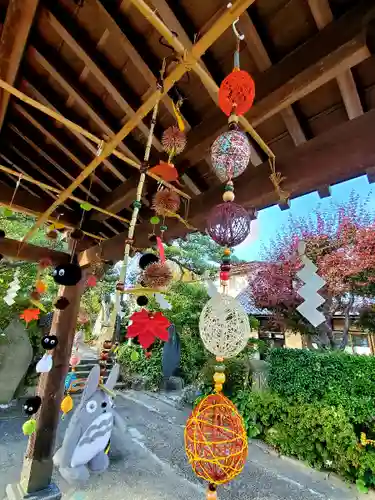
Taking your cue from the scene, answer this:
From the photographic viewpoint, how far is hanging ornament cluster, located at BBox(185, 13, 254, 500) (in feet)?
3.08

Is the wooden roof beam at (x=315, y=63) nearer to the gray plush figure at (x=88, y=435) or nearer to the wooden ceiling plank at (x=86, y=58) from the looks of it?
the wooden ceiling plank at (x=86, y=58)

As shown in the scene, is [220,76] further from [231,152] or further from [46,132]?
[46,132]

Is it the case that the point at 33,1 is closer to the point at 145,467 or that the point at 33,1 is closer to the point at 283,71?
the point at 283,71

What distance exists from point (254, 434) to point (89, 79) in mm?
5189

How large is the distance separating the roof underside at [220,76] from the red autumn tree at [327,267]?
124 inches

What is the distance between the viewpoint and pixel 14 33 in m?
1.17

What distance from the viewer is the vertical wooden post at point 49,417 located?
222cm

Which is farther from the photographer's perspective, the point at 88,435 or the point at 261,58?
the point at 88,435

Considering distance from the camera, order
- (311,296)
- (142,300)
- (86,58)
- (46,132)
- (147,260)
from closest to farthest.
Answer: (311,296), (86,58), (142,300), (147,260), (46,132)

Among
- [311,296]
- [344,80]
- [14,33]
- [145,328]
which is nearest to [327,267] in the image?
[311,296]

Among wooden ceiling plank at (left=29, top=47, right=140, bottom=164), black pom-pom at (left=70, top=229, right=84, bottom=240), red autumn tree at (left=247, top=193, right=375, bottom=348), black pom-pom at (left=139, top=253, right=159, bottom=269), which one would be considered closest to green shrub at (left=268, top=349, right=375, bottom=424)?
red autumn tree at (left=247, top=193, right=375, bottom=348)

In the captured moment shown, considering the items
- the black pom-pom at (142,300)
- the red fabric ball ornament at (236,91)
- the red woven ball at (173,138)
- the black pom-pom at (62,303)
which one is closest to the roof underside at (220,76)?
the red woven ball at (173,138)

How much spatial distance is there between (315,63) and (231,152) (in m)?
0.45

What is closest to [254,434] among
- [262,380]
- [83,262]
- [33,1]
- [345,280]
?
[262,380]
